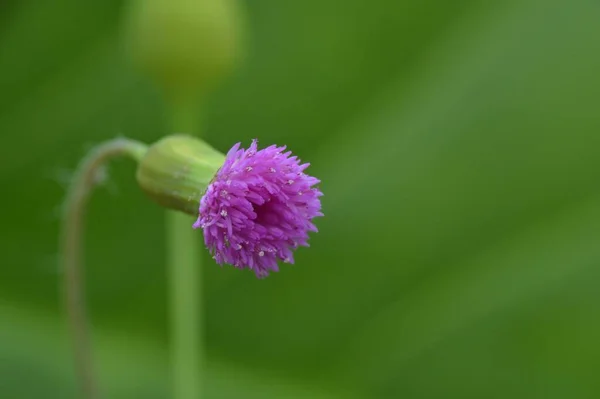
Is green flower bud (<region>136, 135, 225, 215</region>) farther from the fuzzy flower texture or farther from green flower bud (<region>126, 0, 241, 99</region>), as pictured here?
green flower bud (<region>126, 0, 241, 99</region>)

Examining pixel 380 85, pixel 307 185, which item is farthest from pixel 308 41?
pixel 307 185

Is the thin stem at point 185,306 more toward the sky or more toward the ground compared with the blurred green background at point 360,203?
more toward the ground

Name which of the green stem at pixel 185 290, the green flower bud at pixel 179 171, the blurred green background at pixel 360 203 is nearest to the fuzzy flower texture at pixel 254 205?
the green flower bud at pixel 179 171

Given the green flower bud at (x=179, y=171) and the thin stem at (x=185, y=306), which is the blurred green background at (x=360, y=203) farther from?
the green flower bud at (x=179, y=171)

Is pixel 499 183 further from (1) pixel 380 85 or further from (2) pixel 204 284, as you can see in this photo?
(2) pixel 204 284

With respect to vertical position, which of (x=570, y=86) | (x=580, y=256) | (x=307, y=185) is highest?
(x=570, y=86)
